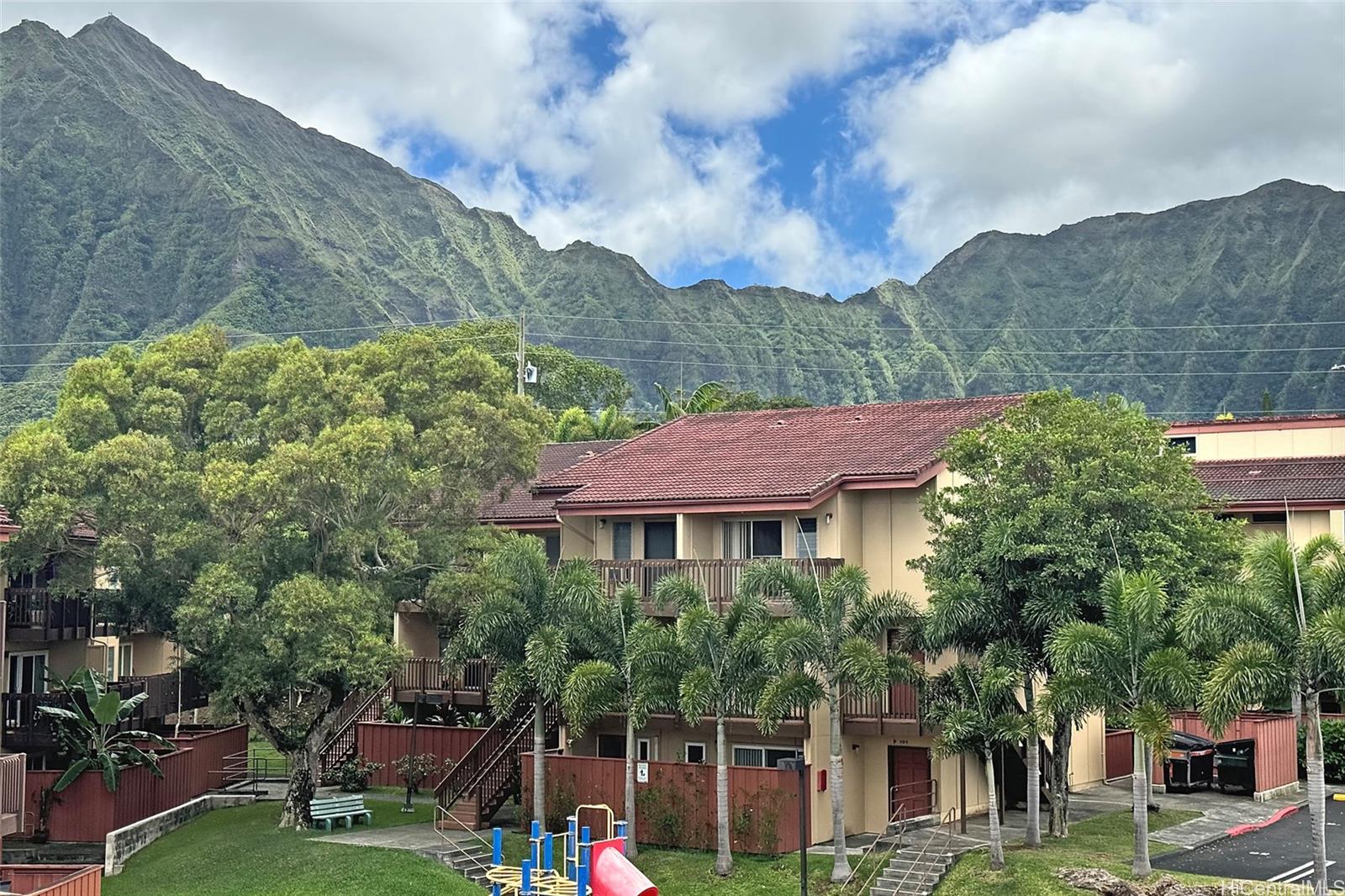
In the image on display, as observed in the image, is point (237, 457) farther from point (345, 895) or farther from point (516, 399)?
point (345, 895)

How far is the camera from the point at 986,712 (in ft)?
94.7

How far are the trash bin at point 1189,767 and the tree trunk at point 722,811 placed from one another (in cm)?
1408

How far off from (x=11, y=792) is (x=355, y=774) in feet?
39.6

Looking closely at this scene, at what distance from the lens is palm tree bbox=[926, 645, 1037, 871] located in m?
28.4

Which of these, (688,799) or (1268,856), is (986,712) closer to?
(1268,856)

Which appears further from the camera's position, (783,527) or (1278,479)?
(1278,479)

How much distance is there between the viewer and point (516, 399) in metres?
38.5

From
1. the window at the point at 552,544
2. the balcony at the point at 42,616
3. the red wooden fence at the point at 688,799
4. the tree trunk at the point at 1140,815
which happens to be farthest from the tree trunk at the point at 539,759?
the balcony at the point at 42,616

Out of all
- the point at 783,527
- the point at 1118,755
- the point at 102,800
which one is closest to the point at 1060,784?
the point at 783,527

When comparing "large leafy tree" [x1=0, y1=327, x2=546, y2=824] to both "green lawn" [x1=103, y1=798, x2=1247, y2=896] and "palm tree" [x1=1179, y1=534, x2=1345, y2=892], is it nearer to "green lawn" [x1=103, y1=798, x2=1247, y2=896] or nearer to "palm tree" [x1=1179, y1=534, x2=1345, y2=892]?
"green lawn" [x1=103, y1=798, x2=1247, y2=896]

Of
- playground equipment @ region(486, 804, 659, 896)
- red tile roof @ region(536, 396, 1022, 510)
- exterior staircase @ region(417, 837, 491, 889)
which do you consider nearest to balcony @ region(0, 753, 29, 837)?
exterior staircase @ region(417, 837, 491, 889)

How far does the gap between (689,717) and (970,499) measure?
25.3 ft

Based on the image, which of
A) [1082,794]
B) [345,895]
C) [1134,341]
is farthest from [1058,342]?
[345,895]

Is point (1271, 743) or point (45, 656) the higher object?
point (45, 656)
